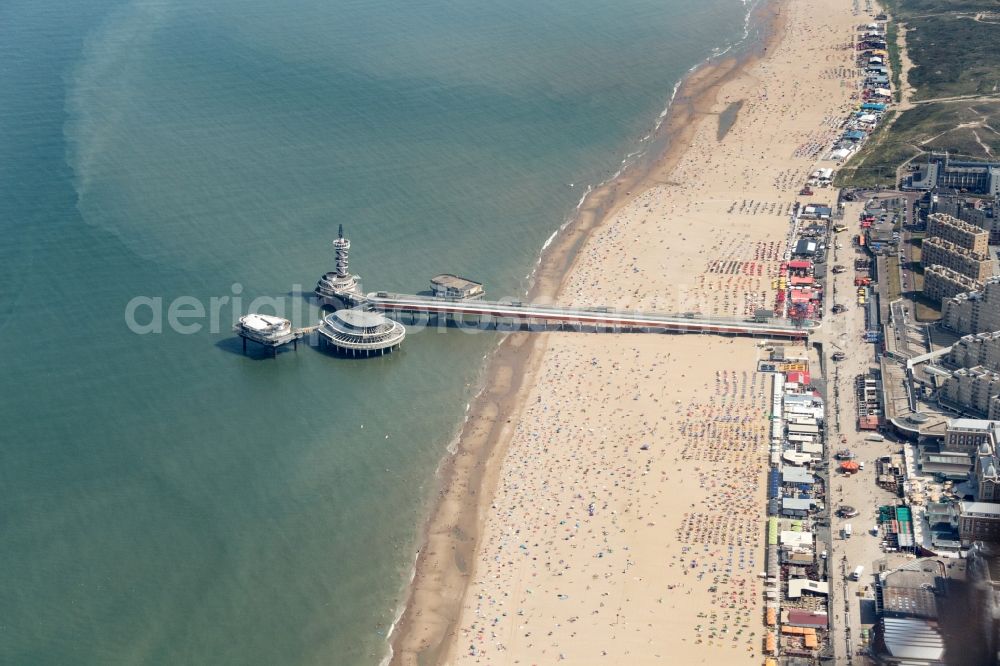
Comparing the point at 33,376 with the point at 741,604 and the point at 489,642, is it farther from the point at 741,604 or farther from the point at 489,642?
the point at 741,604

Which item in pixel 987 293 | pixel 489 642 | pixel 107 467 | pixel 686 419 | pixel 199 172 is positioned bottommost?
pixel 489 642

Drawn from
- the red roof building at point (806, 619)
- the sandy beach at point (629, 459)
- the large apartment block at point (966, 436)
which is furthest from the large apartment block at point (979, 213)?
the red roof building at point (806, 619)

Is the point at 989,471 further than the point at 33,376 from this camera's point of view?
No

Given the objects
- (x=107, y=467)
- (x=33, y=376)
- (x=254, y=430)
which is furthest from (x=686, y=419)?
(x=33, y=376)

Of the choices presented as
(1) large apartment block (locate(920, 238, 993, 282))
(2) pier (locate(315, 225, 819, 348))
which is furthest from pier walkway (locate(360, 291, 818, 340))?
(1) large apartment block (locate(920, 238, 993, 282))

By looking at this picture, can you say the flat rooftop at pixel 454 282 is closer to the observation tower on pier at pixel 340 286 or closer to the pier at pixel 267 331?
the observation tower on pier at pixel 340 286

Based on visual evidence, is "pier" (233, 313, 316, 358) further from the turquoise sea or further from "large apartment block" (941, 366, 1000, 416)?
"large apartment block" (941, 366, 1000, 416)
